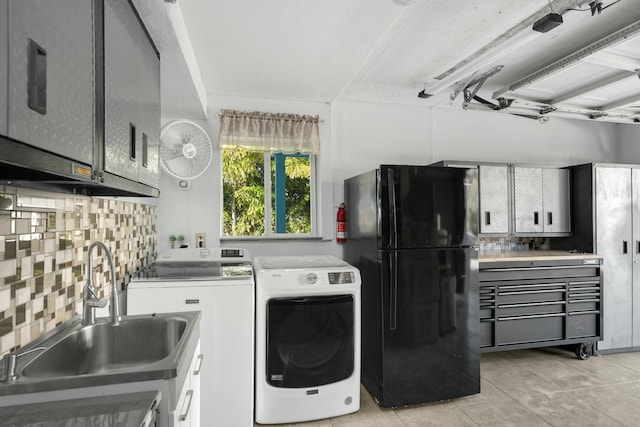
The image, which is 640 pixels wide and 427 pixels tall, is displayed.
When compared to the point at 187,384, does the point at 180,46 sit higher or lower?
higher

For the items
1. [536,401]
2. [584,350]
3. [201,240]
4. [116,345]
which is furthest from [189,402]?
→ [584,350]

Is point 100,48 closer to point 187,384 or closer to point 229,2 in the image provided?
point 229,2

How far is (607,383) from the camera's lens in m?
2.86

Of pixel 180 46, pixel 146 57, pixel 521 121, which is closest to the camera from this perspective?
pixel 146 57

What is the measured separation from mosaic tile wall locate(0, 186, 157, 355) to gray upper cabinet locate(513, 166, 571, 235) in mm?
3629

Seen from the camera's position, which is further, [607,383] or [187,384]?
[607,383]

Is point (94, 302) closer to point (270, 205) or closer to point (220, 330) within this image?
point (220, 330)

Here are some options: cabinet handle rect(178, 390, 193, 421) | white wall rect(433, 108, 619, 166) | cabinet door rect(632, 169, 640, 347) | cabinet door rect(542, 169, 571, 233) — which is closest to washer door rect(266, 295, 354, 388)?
cabinet handle rect(178, 390, 193, 421)

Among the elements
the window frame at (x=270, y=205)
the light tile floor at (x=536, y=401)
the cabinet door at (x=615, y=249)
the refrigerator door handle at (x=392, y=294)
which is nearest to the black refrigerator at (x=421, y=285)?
the refrigerator door handle at (x=392, y=294)

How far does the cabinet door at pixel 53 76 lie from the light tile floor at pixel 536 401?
225 cm

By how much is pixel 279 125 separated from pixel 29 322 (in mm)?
2403

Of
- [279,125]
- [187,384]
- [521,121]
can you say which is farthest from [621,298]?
[187,384]

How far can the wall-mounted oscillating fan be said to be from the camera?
247 centimetres

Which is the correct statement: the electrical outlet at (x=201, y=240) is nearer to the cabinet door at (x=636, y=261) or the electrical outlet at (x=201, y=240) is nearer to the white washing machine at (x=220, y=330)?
the white washing machine at (x=220, y=330)
